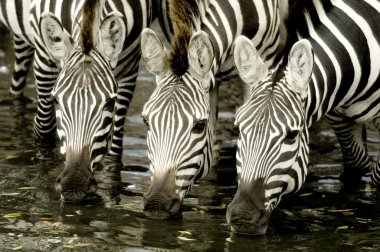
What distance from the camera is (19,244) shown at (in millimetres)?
8836

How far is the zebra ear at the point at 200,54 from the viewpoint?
367 inches

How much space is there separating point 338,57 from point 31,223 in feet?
11.9

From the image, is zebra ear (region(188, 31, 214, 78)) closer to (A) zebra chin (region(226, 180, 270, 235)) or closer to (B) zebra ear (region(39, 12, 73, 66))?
(A) zebra chin (region(226, 180, 270, 235))

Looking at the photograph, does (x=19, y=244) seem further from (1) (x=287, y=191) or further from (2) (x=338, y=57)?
(2) (x=338, y=57)

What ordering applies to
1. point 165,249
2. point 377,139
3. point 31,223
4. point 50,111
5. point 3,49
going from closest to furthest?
point 165,249, point 31,223, point 50,111, point 377,139, point 3,49

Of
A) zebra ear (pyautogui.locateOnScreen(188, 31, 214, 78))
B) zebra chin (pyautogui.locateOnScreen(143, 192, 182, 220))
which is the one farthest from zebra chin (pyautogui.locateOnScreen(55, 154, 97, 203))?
zebra ear (pyautogui.locateOnScreen(188, 31, 214, 78))

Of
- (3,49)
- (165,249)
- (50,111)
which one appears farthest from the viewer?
(3,49)

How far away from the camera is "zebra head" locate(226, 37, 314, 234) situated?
8.62 m

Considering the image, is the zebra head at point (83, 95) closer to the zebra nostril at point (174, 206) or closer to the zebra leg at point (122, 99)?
the zebra nostril at point (174, 206)

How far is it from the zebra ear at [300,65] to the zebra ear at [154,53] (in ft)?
4.59

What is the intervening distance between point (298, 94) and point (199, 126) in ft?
3.51

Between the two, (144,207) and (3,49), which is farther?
(3,49)

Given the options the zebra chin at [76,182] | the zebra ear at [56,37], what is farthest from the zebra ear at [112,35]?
the zebra chin at [76,182]

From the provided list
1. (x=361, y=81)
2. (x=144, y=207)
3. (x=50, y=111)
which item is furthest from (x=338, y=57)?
(x=50, y=111)
